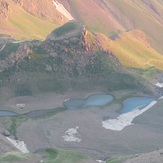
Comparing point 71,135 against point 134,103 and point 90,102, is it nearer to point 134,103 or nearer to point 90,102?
point 90,102

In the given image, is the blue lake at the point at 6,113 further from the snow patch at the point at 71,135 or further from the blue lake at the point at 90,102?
the snow patch at the point at 71,135

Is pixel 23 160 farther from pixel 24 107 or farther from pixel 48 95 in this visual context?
pixel 48 95

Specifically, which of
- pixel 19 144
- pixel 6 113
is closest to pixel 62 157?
pixel 19 144

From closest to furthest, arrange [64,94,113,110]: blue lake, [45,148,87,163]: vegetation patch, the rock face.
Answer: [45,148,87,163]: vegetation patch, [64,94,113,110]: blue lake, the rock face

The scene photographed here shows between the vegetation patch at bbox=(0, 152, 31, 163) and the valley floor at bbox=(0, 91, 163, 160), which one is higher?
the vegetation patch at bbox=(0, 152, 31, 163)

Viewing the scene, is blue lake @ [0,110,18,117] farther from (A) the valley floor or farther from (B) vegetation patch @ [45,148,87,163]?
(B) vegetation patch @ [45,148,87,163]

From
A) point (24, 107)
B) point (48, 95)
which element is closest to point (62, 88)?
point (48, 95)

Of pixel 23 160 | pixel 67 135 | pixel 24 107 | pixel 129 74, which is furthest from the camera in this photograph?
pixel 129 74

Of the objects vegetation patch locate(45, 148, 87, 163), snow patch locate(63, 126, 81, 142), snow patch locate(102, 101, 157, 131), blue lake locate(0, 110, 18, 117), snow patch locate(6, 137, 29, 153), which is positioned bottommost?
blue lake locate(0, 110, 18, 117)

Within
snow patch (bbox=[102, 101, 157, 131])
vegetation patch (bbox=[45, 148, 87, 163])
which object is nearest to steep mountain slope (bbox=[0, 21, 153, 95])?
snow patch (bbox=[102, 101, 157, 131])
